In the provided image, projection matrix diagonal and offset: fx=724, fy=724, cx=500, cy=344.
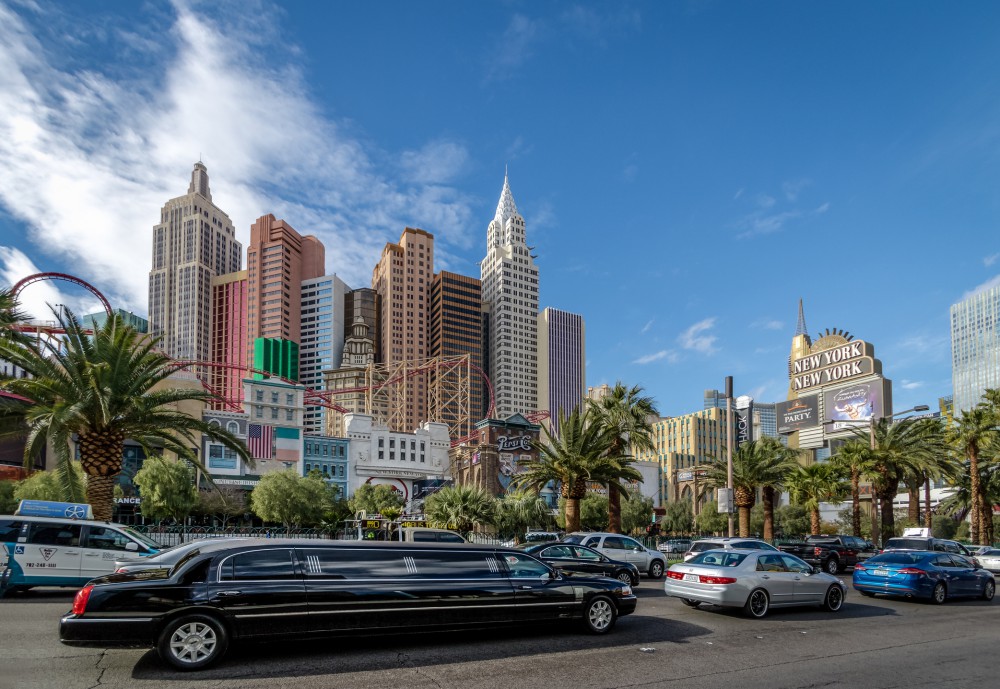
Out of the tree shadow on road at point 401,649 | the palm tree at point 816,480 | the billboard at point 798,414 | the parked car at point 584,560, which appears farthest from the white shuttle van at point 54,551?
the billboard at point 798,414

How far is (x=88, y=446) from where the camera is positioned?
1955 centimetres

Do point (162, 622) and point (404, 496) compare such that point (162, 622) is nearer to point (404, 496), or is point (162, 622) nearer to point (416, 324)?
point (404, 496)

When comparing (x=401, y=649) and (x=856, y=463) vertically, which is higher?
(x=856, y=463)

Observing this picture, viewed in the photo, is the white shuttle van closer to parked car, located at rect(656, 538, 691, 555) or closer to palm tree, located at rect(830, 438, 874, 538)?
parked car, located at rect(656, 538, 691, 555)

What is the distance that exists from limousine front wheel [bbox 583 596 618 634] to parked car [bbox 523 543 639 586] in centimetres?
608

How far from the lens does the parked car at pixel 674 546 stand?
1581 inches

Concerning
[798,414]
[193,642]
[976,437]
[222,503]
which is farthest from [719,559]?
[798,414]

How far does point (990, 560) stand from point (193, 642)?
3291 centimetres

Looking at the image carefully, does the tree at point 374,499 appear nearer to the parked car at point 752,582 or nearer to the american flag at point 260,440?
the american flag at point 260,440

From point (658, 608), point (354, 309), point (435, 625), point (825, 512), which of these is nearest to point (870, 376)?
point (825, 512)

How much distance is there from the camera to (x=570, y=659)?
391 inches

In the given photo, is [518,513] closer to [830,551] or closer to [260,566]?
[830,551]

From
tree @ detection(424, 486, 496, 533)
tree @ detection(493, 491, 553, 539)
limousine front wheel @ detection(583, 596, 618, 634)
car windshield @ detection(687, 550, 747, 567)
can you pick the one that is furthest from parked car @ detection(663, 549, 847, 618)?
tree @ detection(493, 491, 553, 539)

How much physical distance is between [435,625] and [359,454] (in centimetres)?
8090
